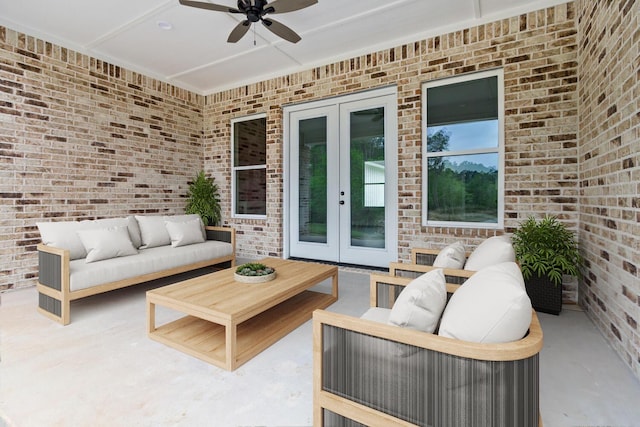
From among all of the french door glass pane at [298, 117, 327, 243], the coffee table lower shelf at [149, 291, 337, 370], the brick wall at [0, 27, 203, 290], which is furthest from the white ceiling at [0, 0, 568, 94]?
the coffee table lower shelf at [149, 291, 337, 370]

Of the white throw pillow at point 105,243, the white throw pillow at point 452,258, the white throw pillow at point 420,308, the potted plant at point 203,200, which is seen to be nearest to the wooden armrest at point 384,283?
the white throw pillow at point 452,258

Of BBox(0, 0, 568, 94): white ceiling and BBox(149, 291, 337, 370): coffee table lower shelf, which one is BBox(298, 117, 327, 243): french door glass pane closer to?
BBox(0, 0, 568, 94): white ceiling

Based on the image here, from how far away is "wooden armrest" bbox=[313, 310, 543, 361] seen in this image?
0.97 metres

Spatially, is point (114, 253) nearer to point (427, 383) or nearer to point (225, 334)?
point (225, 334)

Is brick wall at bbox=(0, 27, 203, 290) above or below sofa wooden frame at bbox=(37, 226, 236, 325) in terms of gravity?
above

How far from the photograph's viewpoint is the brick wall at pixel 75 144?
3.68 meters

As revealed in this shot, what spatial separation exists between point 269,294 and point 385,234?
2.51m

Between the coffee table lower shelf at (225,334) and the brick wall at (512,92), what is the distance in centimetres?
202

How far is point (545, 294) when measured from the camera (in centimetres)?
297

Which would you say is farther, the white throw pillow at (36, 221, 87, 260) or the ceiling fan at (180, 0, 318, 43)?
the white throw pillow at (36, 221, 87, 260)

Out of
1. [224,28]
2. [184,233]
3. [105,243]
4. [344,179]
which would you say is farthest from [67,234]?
[344,179]

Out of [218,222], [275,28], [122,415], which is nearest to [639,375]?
[122,415]

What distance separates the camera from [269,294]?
2385mm

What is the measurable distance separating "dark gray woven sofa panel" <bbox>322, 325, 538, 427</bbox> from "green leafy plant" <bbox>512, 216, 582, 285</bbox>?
7.48 feet
